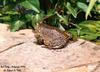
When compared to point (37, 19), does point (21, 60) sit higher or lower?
lower

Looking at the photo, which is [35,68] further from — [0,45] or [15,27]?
[15,27]

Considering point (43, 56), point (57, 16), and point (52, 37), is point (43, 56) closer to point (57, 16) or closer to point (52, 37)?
point (52, 37)

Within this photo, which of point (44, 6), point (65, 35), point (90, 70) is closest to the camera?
point (90, 70)

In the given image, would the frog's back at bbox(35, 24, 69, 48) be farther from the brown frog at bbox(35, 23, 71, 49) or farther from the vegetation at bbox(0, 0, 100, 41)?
the vegetation at bbox(0, 0, 100, 41)

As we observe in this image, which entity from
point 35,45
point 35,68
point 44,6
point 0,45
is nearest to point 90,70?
point 35,68

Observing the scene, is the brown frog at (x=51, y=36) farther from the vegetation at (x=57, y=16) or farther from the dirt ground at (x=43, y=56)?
the vegetation at (x=57, y=16)

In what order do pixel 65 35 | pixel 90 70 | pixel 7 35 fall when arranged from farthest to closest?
pixel 7 35 → pixel 65 35 → pixel 90 70

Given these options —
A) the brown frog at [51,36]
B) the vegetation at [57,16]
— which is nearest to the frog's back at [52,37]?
the brown frog at [51,36]

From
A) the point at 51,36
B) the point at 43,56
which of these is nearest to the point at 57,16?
the point at 51,36
